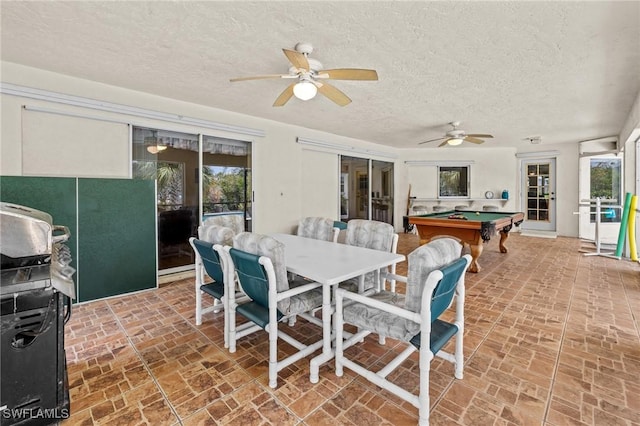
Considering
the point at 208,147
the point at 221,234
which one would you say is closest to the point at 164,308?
the point at 221,234

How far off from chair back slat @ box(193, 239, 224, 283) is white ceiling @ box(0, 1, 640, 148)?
1722mm

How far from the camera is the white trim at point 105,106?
Answer: 3.04m

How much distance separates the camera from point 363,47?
2617 millimetres

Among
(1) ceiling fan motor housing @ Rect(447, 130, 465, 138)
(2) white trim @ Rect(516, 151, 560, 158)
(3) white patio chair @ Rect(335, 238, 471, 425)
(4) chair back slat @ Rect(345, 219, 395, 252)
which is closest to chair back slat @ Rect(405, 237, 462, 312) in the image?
(3) white patio chair @ Rect(335, 238, 471, 425)

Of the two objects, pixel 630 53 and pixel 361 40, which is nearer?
pixel 361 40

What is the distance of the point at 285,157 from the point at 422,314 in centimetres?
436

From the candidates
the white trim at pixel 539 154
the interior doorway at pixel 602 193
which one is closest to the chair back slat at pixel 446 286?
the interior doorway at pixel 602 193

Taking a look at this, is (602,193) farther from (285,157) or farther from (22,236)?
(22,236)

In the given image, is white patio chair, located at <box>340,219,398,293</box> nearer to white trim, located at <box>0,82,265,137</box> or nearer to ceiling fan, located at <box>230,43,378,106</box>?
ceiling fan, located at <box>230,43,378,106</box>

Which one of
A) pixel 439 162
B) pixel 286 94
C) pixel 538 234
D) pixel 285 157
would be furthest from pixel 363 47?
pixel 538 234

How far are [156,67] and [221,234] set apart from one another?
6.28ft

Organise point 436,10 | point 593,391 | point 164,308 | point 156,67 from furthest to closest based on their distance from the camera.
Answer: point 164,308 < point 156,67 < point 436,10 < point 593,391

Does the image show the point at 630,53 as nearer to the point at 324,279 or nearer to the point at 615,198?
the point at 324,279

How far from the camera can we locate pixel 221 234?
258 centimetres
